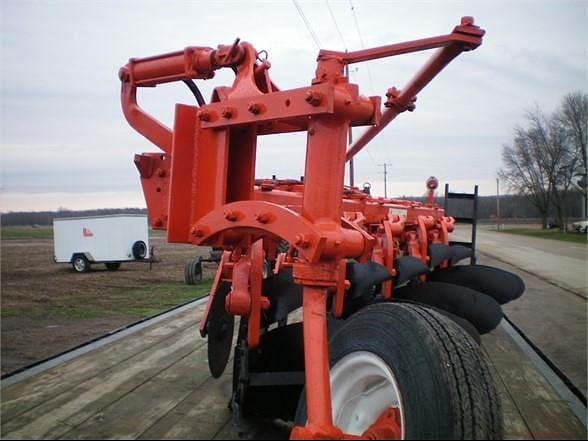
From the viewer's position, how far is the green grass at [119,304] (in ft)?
31.0

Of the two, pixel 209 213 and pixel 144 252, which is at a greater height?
pixel 209 213

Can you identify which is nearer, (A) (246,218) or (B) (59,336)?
(A) (246,218)

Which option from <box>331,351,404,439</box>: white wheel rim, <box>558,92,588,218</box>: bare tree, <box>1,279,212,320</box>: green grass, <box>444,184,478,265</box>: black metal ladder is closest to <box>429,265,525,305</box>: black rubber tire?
<box>444,184,478,265</box>: black metal ladder

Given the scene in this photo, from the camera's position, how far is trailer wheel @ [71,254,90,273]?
20.2 meters

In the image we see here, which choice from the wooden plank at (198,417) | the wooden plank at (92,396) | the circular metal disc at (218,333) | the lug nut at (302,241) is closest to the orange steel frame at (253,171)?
the lug nut at (302,241)

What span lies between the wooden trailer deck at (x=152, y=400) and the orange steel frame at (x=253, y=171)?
2.37 feet

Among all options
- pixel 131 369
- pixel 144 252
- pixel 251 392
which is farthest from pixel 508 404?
pixel 144 252

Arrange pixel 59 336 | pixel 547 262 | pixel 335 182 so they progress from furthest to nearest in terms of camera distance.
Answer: pixel 547 262, pixel 59 336, pixel 335 182

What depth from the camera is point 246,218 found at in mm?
2645

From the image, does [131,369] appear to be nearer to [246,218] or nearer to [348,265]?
[348,265]

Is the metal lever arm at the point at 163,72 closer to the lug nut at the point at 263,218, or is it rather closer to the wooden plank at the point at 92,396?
the lug nut at the point at 263,218

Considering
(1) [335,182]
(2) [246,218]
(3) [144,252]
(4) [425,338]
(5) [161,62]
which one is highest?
(5) [161,62]

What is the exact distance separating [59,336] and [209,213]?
17.6 ft

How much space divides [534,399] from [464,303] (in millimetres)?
986
